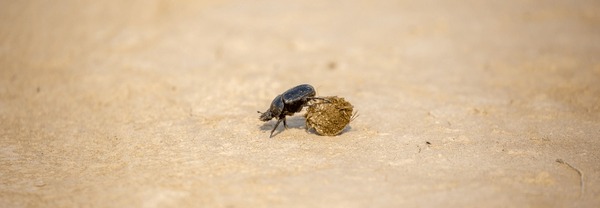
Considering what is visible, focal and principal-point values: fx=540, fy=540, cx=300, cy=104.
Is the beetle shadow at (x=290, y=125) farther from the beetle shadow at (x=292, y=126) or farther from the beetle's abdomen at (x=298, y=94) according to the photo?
the beetle's abdomen at (x=298, y=94)

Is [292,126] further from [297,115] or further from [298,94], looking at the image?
[298,94]

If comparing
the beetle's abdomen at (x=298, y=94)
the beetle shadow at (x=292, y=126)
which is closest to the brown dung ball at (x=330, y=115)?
the beetle's abdomen at (x=298, y=94)

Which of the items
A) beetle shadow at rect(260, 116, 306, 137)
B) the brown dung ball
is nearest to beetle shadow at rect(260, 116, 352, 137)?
beetle shadow at rect(260, 116, 306, 137)

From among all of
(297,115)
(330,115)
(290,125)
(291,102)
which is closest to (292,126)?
(290,125)

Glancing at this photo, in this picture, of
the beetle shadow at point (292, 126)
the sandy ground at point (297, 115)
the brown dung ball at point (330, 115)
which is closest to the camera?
the sandy ground at point (297, 115)

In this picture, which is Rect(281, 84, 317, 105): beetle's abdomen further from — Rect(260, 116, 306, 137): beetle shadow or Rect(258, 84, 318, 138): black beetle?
Rect(260, 116, 306, 137): beetle shadow
